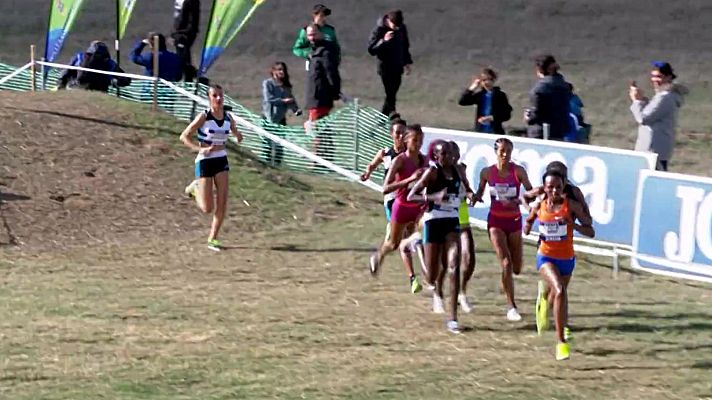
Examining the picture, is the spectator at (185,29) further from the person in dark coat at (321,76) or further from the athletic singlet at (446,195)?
the athletic singlet at (446,195)

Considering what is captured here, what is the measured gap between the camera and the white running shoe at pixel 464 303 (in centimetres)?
1292

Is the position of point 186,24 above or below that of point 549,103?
above

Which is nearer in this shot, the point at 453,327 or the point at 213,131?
the point at 453,327

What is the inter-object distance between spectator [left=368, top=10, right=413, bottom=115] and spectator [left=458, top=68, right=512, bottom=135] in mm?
1918

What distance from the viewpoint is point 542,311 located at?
11.8 m

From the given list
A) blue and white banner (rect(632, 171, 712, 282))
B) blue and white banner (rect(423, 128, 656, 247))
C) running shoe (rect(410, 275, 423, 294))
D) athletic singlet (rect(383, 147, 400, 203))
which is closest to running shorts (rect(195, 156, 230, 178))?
athletic singlet (rect(383, 147, 400, 203))

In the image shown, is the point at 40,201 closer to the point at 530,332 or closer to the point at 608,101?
the point at 530,332

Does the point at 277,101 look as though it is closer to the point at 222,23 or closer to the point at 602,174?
the point at 222,23

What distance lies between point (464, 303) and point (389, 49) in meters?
8.15

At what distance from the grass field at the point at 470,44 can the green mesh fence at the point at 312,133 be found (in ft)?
13.4

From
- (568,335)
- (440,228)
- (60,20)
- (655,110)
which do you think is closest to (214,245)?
(440,228)

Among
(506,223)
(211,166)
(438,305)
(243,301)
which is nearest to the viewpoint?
(506,223)

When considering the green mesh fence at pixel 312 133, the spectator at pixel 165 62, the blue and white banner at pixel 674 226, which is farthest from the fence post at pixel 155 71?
the blue and white banner at pixel 674 226

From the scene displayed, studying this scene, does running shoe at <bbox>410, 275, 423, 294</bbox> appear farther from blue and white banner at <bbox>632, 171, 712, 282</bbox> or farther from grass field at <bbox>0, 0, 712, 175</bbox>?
grass field at <bbox>0, 0, 712, 175</bbox>
